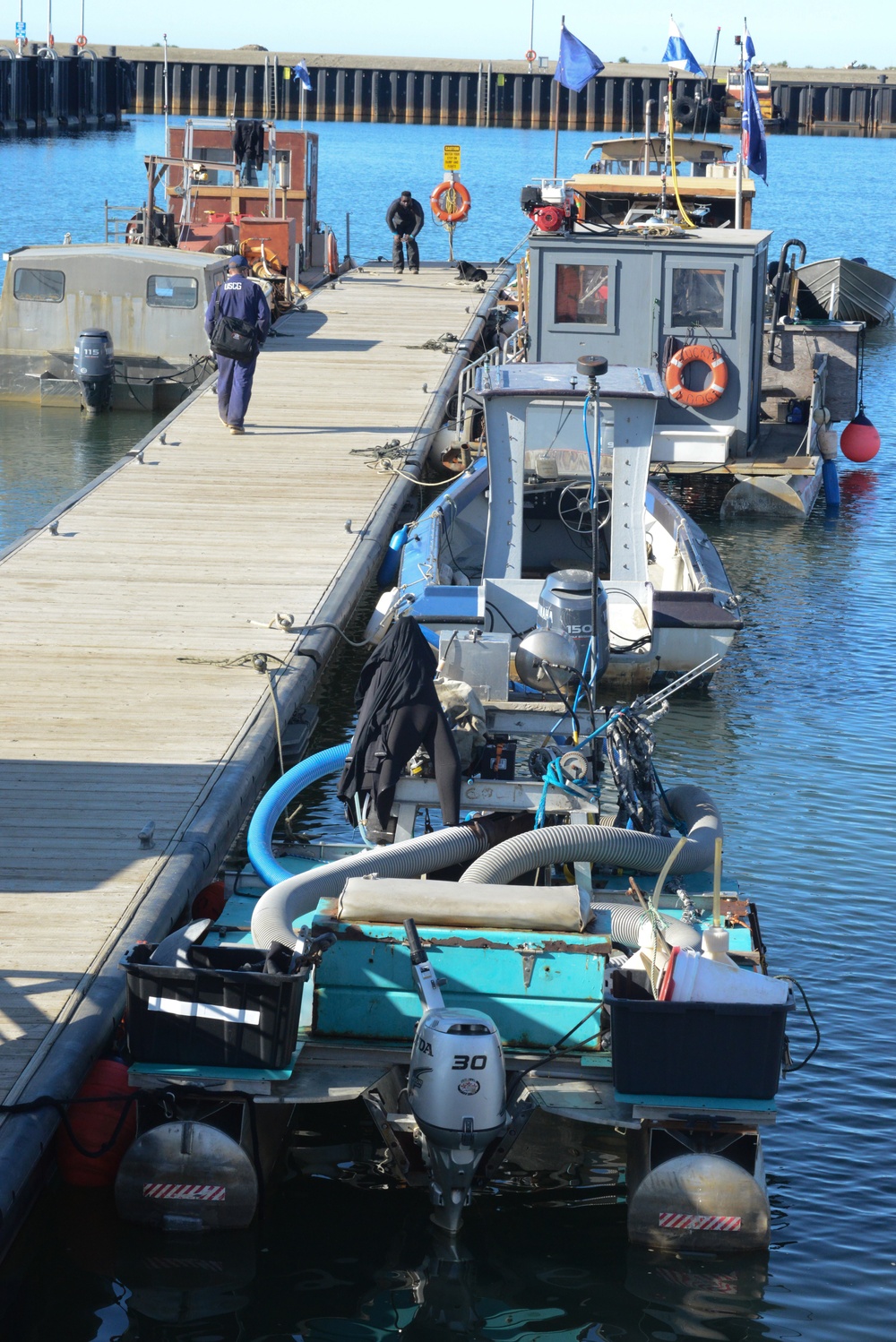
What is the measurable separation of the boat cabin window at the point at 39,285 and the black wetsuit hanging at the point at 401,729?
15.6 m

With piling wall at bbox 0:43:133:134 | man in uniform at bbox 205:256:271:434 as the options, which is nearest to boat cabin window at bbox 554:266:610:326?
man in uniform at bbox 205:256:271:434

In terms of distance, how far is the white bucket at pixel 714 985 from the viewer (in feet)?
19.4

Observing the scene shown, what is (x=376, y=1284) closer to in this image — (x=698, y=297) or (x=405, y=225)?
(x=698, y=297)

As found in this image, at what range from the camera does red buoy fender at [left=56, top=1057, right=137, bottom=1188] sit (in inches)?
241

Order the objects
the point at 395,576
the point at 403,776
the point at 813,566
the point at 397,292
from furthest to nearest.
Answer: the point at 397,292 → the point at 813,566 → the point at 395,576 → the point at 403,776

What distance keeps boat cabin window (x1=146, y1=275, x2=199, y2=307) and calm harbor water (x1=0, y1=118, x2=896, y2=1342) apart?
20.2 feet

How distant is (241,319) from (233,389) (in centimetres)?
105

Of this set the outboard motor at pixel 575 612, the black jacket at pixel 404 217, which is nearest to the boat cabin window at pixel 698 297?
the outboard motor at pixel 575 612

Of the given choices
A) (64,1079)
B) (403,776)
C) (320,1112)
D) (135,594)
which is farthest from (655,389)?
(64,1079)

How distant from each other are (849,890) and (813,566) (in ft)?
Answer: 25.1

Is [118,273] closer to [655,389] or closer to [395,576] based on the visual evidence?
[395,576]

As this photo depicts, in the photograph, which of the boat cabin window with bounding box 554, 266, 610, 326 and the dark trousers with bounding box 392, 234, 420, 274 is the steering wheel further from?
the dark trousers with bounding box 392, 234, 420, 274

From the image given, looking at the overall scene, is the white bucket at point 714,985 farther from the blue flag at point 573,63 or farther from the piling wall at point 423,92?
the piling wall at point 423,92

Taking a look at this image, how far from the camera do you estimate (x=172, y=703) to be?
9508 millimetres
